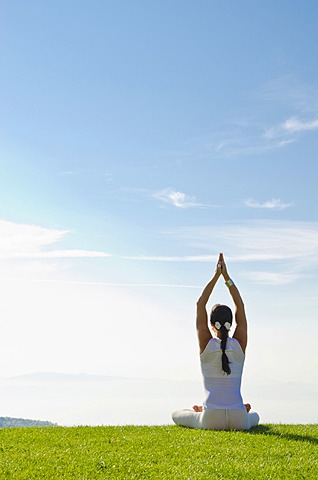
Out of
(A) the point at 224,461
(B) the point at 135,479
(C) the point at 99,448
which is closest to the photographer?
(B) the point at 135,479

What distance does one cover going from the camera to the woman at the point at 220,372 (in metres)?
11.0

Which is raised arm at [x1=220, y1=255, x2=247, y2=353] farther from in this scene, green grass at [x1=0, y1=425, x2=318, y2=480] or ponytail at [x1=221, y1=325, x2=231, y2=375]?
green grass at [x1=0, y1=425, x2=318, y2=480]

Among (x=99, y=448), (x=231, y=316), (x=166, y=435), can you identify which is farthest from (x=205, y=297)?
(x=99, y=448)

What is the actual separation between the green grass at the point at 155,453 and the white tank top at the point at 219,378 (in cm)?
55

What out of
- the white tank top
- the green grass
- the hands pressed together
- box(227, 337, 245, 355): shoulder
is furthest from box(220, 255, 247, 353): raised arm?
the green grass

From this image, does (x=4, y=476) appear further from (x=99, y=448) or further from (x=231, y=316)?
(x=231, y=316)

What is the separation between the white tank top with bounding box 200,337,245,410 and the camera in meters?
11.1

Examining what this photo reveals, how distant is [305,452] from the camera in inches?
381

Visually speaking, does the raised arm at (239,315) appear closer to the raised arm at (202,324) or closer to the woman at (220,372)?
the woman at (220,372)

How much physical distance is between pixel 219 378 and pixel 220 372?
0.10 meters

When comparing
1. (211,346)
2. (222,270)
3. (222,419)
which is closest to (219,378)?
(211,346)

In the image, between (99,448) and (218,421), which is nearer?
(99,448)

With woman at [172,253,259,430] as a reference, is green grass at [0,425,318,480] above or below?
below

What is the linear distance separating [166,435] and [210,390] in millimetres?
1058
